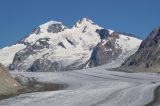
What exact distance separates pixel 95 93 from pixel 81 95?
2.40 m

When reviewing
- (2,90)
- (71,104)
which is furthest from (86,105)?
(2,90)

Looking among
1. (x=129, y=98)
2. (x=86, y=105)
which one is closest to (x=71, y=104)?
(x=86, y=105)

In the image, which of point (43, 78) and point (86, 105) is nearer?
point (86, 105)

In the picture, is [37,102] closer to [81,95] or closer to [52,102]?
[52,102]

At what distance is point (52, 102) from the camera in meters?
64.9

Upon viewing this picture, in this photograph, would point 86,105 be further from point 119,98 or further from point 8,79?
point 8,79

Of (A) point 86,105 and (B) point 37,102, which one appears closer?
(A) point 86,105

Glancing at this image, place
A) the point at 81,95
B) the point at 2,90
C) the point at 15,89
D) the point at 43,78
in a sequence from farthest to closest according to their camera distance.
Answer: the point at 43,78, the point at 15,89, the point at 2,90, the point at 81,95

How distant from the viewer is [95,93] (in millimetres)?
73312

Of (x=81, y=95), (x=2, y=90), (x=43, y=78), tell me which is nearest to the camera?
(x=81, y=95)

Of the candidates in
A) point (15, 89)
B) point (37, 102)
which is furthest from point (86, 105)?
point (15, 89)

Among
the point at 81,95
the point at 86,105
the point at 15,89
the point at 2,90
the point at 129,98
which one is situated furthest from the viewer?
the point at 15,89

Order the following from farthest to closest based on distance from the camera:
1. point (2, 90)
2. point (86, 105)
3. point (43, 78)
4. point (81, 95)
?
1. point (43, 78)
2. point (2, 90)
3. point (81, 95)
4. point (86, 105)

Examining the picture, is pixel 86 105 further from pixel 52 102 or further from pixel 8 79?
pixel 8 79
